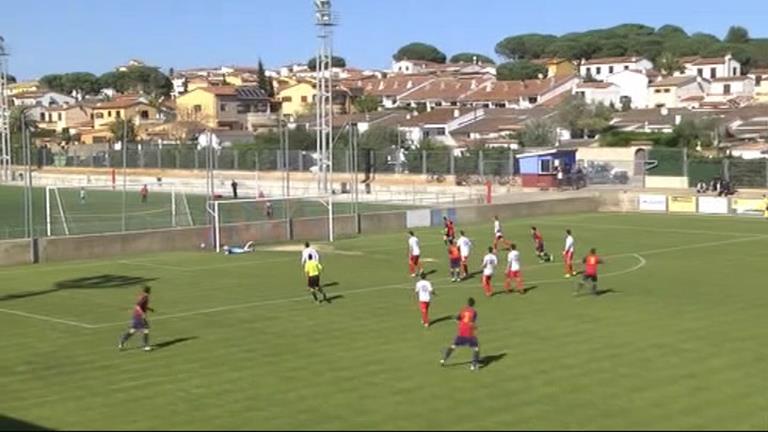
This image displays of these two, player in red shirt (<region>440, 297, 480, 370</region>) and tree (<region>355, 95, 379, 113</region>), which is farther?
tree (<region>355, 95, 379, 113</region>)

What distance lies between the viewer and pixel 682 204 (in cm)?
6391

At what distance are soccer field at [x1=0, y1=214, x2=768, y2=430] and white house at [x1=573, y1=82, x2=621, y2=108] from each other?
107 meters

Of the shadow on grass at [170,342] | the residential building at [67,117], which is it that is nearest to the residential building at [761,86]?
the residential building at [67,117]

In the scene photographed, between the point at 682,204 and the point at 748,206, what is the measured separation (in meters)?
3.89

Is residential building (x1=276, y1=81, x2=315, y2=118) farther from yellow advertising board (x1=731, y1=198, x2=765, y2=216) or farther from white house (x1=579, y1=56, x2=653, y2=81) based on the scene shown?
yellow advertising board (x1=731, y1=198, x2=765, y2=216)

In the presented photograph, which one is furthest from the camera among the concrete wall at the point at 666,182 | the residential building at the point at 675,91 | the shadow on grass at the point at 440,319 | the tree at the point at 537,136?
the residential building at the point at 675,91

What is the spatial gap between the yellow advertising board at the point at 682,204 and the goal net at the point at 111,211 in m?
27.2

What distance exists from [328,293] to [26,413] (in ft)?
51.2

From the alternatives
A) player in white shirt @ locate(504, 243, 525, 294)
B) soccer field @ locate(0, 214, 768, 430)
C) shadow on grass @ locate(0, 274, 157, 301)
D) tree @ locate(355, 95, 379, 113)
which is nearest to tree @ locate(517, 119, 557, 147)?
tree @ locate(355, 95, 379, 113)

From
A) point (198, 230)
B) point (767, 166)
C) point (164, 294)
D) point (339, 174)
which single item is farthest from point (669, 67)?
point (164, 294)

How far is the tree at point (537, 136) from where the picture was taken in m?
102

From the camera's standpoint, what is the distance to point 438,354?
2431 cm

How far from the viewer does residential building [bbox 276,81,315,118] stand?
172875mm

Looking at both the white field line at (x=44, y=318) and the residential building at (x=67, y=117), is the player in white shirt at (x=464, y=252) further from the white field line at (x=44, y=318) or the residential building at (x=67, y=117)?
the residential building at (x=67, y=117)
